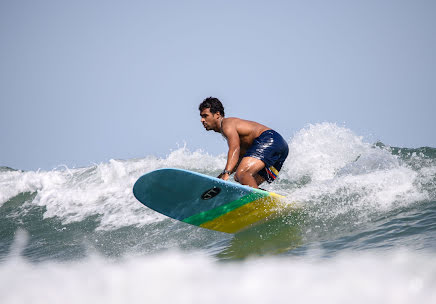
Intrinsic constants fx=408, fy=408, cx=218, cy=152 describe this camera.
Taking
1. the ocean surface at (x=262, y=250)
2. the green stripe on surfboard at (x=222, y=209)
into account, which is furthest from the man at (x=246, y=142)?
the ocean surface at (x=262, y=250)

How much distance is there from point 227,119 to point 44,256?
3003mm

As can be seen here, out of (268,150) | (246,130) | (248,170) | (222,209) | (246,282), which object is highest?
(246,130)

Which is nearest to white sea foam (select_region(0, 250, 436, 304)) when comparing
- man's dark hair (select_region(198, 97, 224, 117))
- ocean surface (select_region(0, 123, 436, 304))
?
ocean surface (select_region(0, 123, 436, 304))

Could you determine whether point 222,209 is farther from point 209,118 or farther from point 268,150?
point 209,118

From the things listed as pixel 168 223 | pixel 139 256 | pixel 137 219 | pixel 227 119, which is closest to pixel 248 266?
pixel 139 256

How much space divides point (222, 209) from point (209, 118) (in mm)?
1066

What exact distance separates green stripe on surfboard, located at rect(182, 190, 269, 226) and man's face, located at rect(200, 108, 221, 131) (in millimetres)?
966

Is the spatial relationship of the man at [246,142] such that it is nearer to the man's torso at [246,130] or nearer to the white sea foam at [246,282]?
the man's torso at [246,130]

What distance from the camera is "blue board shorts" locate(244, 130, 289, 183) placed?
4.75 metres

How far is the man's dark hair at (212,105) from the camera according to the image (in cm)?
478

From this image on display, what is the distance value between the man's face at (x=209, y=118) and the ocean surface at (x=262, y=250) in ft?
3.91

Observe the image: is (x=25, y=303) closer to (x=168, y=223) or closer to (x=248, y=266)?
(x=248, y=266)

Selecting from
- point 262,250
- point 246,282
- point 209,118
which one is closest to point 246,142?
point 209,118

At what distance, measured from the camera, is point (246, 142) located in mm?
4832
